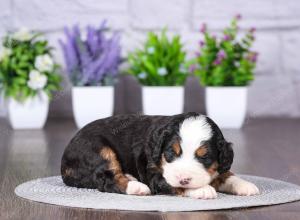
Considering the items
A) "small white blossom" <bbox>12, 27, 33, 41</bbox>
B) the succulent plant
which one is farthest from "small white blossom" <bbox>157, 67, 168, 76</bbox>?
"small white blossom" <bbox>12, 27, 33, 41</bbox>

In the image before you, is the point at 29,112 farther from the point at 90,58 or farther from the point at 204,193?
the point at 204,193

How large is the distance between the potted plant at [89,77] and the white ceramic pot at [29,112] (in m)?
0.23

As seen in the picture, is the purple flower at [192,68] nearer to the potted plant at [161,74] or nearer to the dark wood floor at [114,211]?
the potted plant at [161,74]

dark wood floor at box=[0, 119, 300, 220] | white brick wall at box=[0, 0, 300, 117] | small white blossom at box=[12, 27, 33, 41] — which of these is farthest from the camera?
white brick wall at box=[0, 0, 300, 117]

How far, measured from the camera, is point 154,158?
2281 mm

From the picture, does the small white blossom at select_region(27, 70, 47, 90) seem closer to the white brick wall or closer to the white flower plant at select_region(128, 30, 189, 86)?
the white flower plant at select_region(128, 30, 189, 86)

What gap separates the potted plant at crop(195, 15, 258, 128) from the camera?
464 cm

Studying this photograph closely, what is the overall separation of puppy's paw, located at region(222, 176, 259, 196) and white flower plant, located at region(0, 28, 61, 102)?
2467 millimetres

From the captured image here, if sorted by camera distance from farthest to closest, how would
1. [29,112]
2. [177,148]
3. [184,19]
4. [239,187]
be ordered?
[184,19], [29,112], [239,187], [177,148]

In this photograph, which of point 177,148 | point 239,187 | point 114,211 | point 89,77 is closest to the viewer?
point 114,211

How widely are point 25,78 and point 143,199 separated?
2.57 m

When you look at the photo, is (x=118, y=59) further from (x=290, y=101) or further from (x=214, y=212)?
(x=214, y=212)

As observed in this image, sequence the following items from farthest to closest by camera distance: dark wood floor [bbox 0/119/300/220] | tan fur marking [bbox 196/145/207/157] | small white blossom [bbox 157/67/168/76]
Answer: small white blossom [bbox 157/67/168/76] → tan fur marking [bbox 196/145/207/157] → dark wood floor [bbox 0/119/300/220]

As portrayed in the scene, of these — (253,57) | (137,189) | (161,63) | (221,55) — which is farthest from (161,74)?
(137,189)
